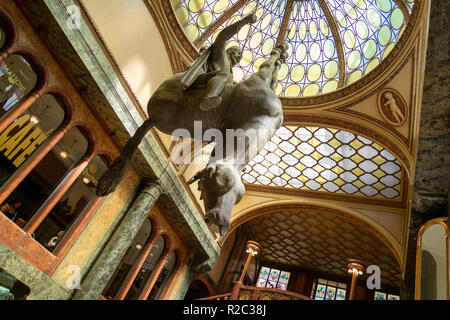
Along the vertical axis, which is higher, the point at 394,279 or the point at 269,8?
the point at 269,8

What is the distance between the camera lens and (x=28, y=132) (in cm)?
729

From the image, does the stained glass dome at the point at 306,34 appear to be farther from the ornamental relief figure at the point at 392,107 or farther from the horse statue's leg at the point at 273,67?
the horse statue's leg at the point at 273,67

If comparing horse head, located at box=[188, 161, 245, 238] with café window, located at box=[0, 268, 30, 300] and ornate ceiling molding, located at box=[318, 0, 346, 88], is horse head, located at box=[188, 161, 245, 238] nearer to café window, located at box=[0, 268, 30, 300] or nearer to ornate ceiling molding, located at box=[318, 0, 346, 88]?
café window, located at box=[0, 268, 30, 300]

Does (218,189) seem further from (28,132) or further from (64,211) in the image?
(64,211)

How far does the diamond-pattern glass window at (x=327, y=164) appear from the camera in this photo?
9.82 m

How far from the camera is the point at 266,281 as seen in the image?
634 inches

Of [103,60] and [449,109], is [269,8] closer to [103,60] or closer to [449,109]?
[103,60]

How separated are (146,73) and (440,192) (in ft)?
22.7

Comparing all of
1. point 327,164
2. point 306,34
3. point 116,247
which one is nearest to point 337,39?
point 306,34

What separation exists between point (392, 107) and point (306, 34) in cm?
408

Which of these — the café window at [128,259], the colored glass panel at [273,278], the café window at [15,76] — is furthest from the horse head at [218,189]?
the colored glass panel at [273,278]

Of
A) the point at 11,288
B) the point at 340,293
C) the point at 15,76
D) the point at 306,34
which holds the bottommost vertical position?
the point at 11,288

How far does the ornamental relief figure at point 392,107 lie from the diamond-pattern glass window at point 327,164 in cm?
105

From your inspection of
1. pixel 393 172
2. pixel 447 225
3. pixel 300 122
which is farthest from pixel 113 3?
pixel 393 172
